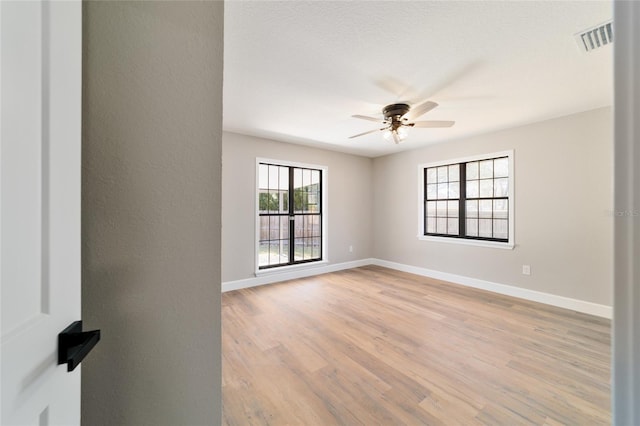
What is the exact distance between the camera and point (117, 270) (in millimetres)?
710

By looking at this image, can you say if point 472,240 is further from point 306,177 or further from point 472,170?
point 306,177

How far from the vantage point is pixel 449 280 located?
4.29 m

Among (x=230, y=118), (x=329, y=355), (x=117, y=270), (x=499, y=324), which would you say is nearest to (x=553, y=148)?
(x=499, y=324)

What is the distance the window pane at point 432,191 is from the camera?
464cm

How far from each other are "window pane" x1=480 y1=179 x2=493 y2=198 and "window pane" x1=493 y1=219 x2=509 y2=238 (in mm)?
434

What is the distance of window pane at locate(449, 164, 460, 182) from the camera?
14.2ft

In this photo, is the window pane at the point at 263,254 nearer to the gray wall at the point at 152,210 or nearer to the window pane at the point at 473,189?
the gray wall at the point at 152,210

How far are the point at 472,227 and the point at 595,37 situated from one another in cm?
295

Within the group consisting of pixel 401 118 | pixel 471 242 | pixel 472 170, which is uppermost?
pixel 401 118

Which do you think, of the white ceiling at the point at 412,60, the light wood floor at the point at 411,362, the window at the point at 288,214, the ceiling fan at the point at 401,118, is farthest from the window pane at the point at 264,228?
the ceiling fan at the point at 401,118

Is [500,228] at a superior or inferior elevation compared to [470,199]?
inferior

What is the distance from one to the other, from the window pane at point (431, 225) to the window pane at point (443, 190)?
0.43 m
